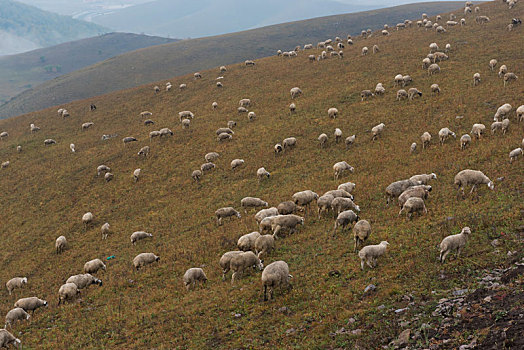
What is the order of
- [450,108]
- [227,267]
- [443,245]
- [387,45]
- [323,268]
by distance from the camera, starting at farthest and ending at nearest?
1. [387,45]
2. [450,108]
3. [227,267]
4. [323,268]
5. [443,245]

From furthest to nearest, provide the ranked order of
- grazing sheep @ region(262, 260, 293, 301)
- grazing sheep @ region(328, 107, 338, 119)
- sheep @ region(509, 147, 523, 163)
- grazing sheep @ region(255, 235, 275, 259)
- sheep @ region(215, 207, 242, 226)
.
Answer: grazing sheep @ region(328, 107, 338, 119) → sheep @ region(215, 207, 242, 226) → sheep @ region(509, 147, 523, 163) → grazing sheep @ region(255, 235, 275, 259) → grazing sheep @ region(262, 260, 293, 301)

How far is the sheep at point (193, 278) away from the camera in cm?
1552

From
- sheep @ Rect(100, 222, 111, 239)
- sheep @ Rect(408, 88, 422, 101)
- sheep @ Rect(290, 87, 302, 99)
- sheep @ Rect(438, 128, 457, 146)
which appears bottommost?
sheep @ Rect(100, 222, 111, 239)

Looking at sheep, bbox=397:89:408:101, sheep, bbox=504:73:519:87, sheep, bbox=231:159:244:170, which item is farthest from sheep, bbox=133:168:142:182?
sheep, bbox=504:73:519:87

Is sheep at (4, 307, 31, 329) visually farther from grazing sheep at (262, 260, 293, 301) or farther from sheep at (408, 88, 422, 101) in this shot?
sheep at (408, 88, 422, 101)

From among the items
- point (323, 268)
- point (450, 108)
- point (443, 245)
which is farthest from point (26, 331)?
point (450, 108)

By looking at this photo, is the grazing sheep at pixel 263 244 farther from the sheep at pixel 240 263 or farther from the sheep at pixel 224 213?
the sheep at pixel 224 213

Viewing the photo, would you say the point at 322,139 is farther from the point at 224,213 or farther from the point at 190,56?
the point at 190,56

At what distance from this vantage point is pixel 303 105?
4250cm

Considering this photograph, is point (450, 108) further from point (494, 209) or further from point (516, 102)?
point (494, 209)

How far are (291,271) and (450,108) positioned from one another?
2577cm

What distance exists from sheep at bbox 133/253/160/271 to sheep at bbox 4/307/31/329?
534 centimetres

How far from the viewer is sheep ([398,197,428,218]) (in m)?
16.6

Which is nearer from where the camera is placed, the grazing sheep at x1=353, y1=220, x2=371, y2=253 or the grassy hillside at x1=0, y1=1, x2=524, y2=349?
the grassy hillside at x1=0, y1=1, x2=524, y2=349
